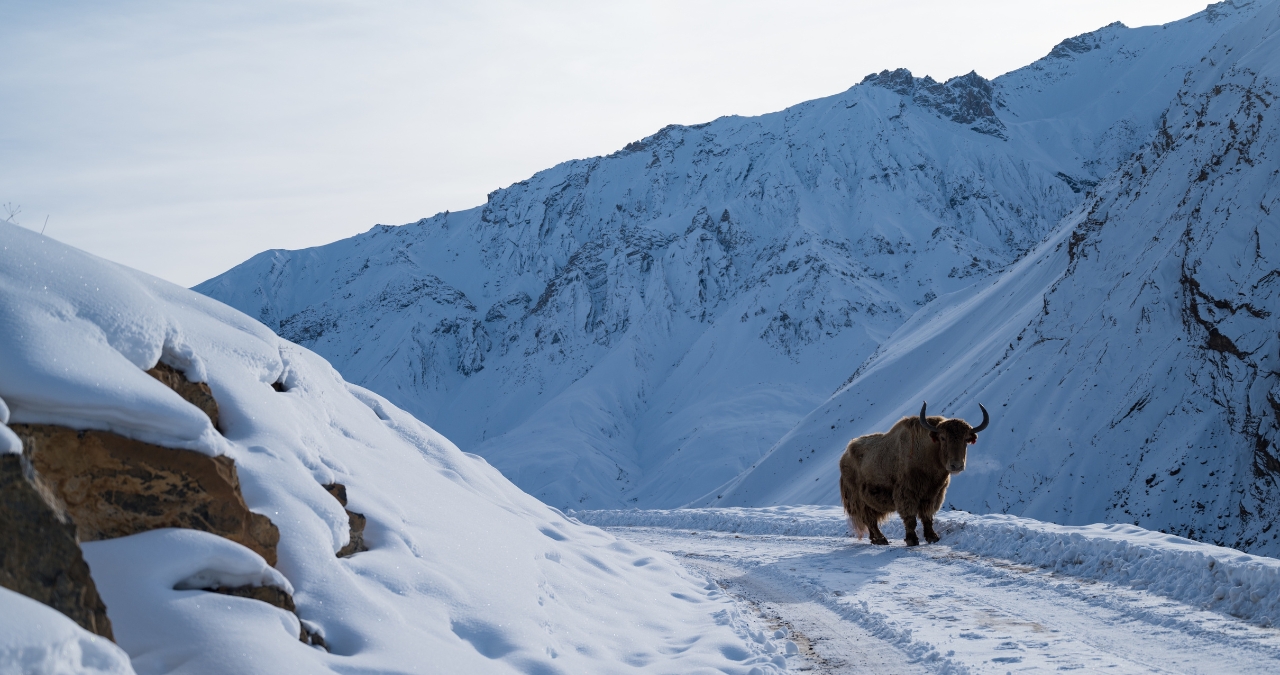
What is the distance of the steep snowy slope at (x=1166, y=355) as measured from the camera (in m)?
23.2

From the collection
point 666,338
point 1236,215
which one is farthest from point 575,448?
point 1236,215

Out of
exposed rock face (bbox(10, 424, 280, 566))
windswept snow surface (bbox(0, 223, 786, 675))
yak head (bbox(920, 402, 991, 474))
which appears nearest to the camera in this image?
windswept snow surface (bbox(0, 223, 786, 675))

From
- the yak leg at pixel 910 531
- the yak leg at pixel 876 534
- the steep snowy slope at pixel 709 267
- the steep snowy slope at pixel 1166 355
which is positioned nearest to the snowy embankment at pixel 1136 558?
the yak leg at pixel 910 531

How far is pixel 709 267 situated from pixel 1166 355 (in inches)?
4101

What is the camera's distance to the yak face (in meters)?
14.0

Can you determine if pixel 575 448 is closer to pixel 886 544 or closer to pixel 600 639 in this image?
pixel 886 544

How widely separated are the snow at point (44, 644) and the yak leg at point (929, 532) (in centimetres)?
1310

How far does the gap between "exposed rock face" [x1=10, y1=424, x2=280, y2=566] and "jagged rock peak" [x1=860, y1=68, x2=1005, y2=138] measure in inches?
6627

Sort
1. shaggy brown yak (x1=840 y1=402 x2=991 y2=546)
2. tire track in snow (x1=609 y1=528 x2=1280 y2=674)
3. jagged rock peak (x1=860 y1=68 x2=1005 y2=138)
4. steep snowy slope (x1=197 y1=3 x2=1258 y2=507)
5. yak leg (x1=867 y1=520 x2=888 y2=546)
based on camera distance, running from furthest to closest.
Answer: jagged rock peak (x1=860 y1=68 x2=1005 y2=138), steep snowy slope (x1=197 y1=3 x2=1258 y2=507), yak leg (x1=867 y1=520 x2=888 y2=546), shaggy brown yak (x1=840 y1=402 x2=991 y2=546), tire track in snow (x1=609 y1=528 x2=1280 y2=674)

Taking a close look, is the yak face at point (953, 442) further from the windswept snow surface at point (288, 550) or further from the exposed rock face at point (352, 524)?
the exposed rock face at point (352, 524)

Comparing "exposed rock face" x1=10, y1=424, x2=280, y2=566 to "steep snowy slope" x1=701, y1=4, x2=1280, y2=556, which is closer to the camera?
"exposed rock face" x1=10, y1=424, x2=280, y2=566

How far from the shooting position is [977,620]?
8.64 m

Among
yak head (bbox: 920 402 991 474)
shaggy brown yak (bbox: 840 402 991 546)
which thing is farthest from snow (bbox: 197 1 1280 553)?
yak head (bbox: 920 402 991 474)

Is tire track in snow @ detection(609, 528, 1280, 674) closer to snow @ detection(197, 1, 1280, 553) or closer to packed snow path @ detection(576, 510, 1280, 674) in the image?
packed snow path @ detection(576, 510, 1280, 674)
